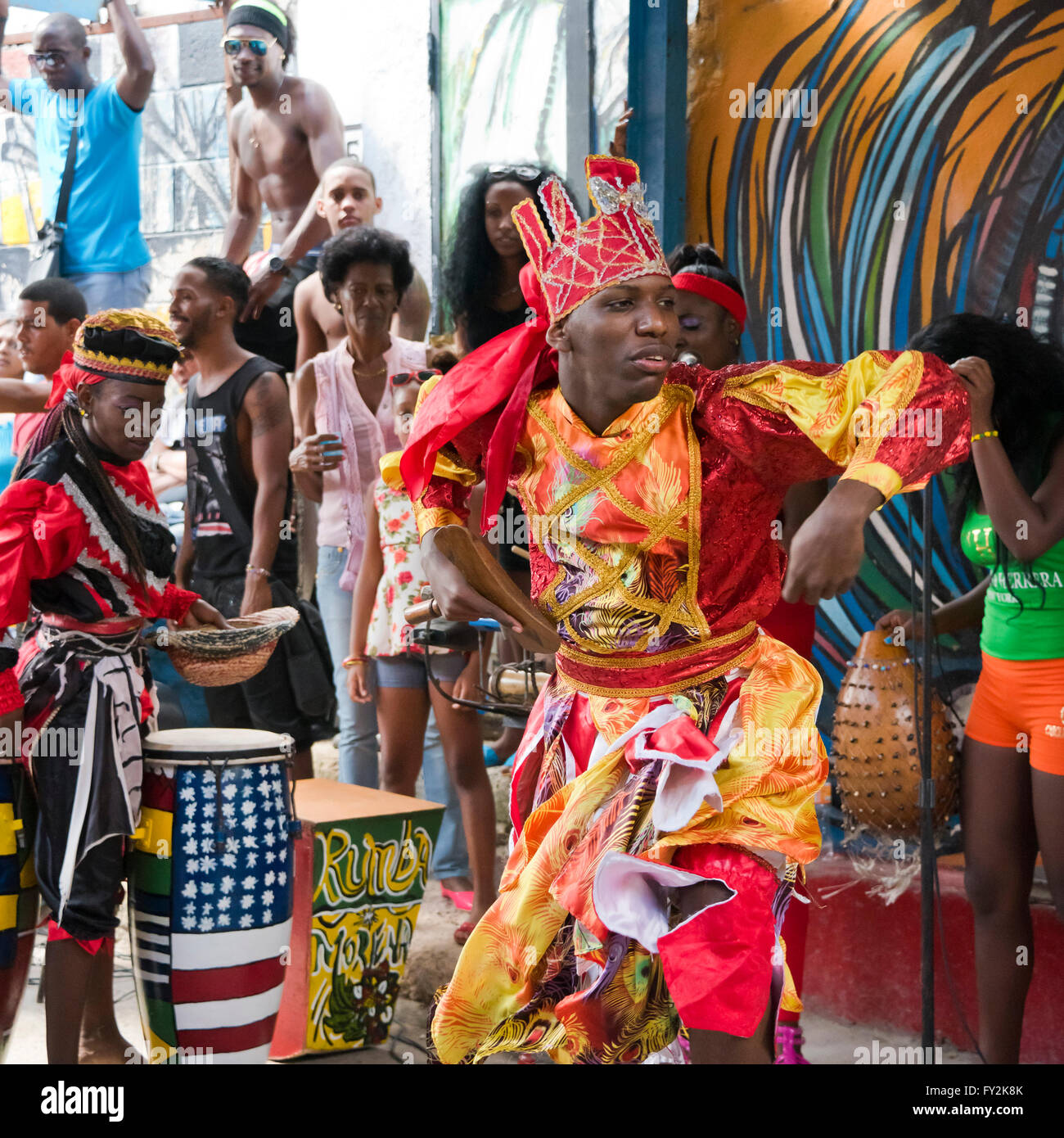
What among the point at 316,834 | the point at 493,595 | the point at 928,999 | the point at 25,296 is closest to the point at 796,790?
the point at 493,595

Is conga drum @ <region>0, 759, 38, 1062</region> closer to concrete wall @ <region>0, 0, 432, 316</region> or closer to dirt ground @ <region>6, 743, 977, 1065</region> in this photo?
dirt ground @ <region>6, 743, 977, 1065</region>

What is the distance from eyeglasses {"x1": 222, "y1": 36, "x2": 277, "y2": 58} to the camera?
558cm

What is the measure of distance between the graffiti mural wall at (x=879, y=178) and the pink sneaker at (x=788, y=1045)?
1.37 m

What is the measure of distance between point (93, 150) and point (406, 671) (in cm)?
308

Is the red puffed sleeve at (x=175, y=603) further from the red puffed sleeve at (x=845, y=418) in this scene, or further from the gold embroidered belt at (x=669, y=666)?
the red puffed sleeve at (x=845, y=418)

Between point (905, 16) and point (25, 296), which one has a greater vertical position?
point (905, 16)

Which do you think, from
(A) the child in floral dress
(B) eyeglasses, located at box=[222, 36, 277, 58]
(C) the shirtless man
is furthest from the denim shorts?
(B) eyeglasses, located at box=[222, 36, 277, 58]

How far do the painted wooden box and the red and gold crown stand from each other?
6.37 ft

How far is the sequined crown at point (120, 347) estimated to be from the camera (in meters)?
3.36

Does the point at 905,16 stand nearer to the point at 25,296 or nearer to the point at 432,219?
the point at 432,219

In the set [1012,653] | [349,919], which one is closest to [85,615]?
[349,919]
